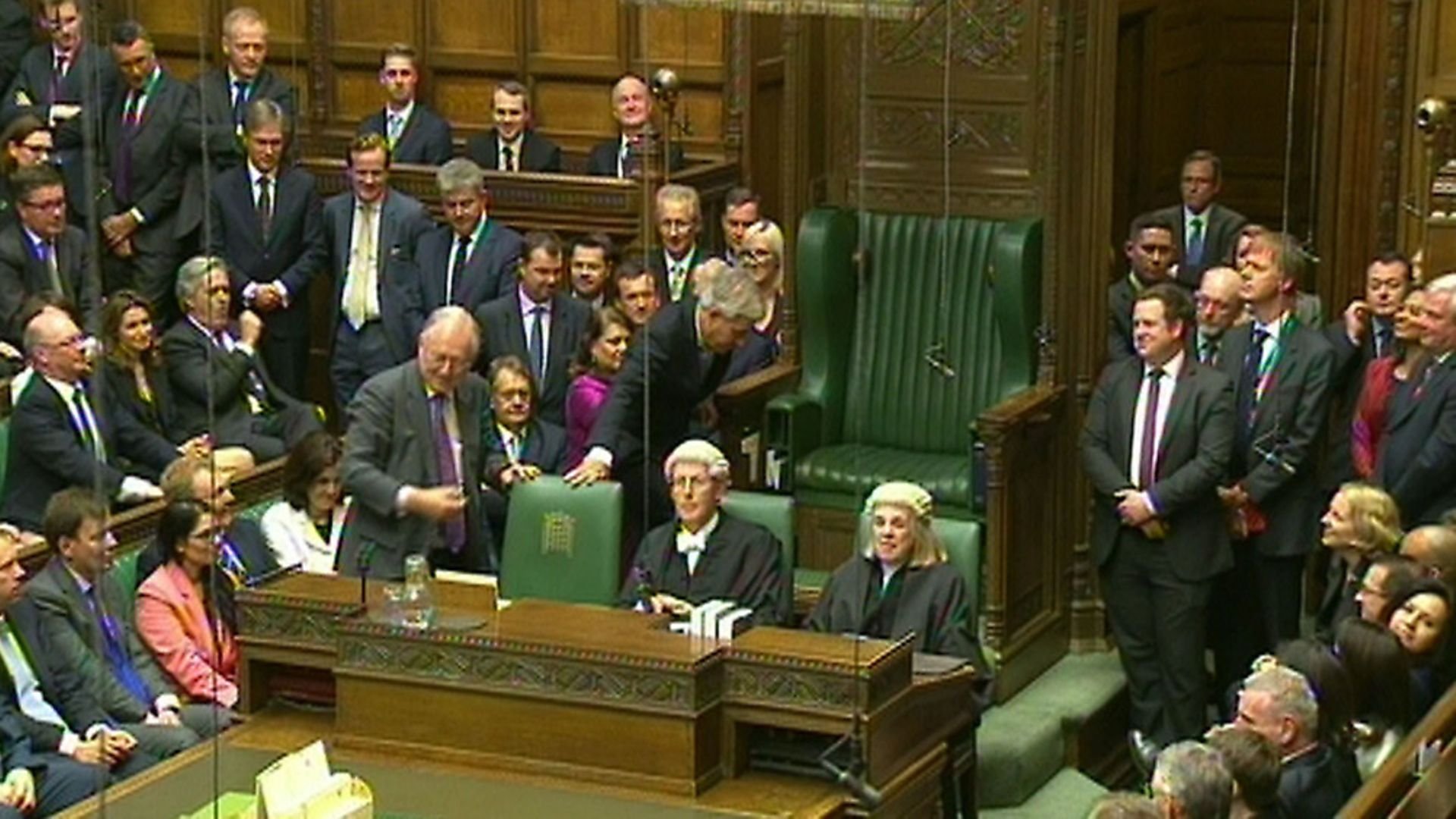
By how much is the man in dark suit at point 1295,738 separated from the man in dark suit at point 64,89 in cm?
530

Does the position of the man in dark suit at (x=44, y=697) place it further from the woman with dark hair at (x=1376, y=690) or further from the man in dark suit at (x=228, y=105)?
the man in dark suit at (x=228, y=105)

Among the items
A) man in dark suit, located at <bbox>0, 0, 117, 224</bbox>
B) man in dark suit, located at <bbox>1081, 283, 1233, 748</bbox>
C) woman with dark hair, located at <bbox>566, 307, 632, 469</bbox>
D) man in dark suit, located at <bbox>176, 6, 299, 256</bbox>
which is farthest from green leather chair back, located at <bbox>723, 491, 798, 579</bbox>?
man in dark suit, located at <bbox>0, 0, 117, 224</bbox>

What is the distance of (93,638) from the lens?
6.61 meters

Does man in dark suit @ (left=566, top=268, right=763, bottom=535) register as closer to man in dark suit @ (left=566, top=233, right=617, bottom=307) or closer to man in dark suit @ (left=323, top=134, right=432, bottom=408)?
man in dark suit @ (left=566, top=233, right=617, bottom=307)

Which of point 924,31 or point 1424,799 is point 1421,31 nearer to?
point 924,31

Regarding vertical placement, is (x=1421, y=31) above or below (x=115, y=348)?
above

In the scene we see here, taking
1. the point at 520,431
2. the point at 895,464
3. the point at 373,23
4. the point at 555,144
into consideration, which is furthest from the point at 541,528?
the point at 373,23

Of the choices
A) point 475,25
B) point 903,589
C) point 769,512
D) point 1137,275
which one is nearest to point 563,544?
point 769,512

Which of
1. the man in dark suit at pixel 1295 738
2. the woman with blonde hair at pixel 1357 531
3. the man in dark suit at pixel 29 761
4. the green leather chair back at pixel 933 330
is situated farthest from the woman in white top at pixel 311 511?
the man in dark suit at pixel 1295 738

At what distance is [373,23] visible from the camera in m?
11.3

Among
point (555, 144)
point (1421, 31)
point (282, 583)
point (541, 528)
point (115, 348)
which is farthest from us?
point (555, 144)

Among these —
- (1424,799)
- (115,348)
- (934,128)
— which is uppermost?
(934,128)

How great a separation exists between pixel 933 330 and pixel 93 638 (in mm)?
2888

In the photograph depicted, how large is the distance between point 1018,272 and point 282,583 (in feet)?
8.01
